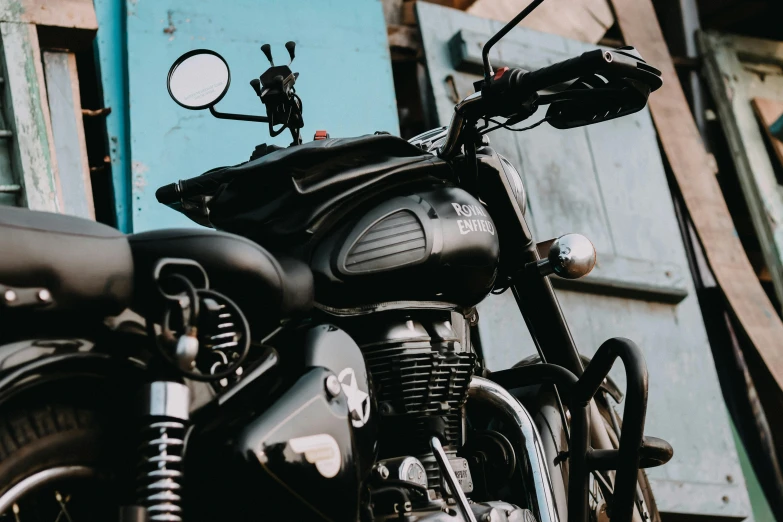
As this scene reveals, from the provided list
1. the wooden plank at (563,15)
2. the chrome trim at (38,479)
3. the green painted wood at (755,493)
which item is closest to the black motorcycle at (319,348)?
the chrome trim at (38,479)

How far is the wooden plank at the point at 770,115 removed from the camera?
5.27 meters

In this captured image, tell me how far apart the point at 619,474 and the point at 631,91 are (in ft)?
2.33

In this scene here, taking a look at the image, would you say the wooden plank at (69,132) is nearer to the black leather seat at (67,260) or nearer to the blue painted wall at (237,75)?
the blue painted wall at (237,75)

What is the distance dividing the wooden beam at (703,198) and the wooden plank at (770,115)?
0.32 m

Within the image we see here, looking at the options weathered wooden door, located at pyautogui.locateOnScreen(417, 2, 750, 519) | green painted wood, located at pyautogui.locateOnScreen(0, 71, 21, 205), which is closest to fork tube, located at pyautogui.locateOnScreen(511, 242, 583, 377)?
weathered wooden door, located at pyautogui.locateOnScreen(417, 2, 750, 519)

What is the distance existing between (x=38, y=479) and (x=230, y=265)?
364 millimetres

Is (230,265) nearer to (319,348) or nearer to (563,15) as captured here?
(319,348)

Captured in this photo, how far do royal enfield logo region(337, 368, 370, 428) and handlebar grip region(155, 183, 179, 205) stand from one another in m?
0.72

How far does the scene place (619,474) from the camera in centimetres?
194

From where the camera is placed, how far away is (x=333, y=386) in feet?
4.87

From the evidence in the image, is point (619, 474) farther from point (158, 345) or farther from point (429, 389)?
point (158, 345)

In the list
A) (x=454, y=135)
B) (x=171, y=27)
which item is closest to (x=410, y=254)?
(x=454, y=135)

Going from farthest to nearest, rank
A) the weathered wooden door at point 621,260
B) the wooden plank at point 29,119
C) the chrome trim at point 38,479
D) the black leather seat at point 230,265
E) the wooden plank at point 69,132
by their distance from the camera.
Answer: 1. the weathered wooden door at point 621,260
2. the wooden plank at point 69,132
3. the wooden plank at point 29,119
4. the black leather seat at point 230,265
5. the chrome trim at point 38,479

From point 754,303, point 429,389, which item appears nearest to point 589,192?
point 754,303
